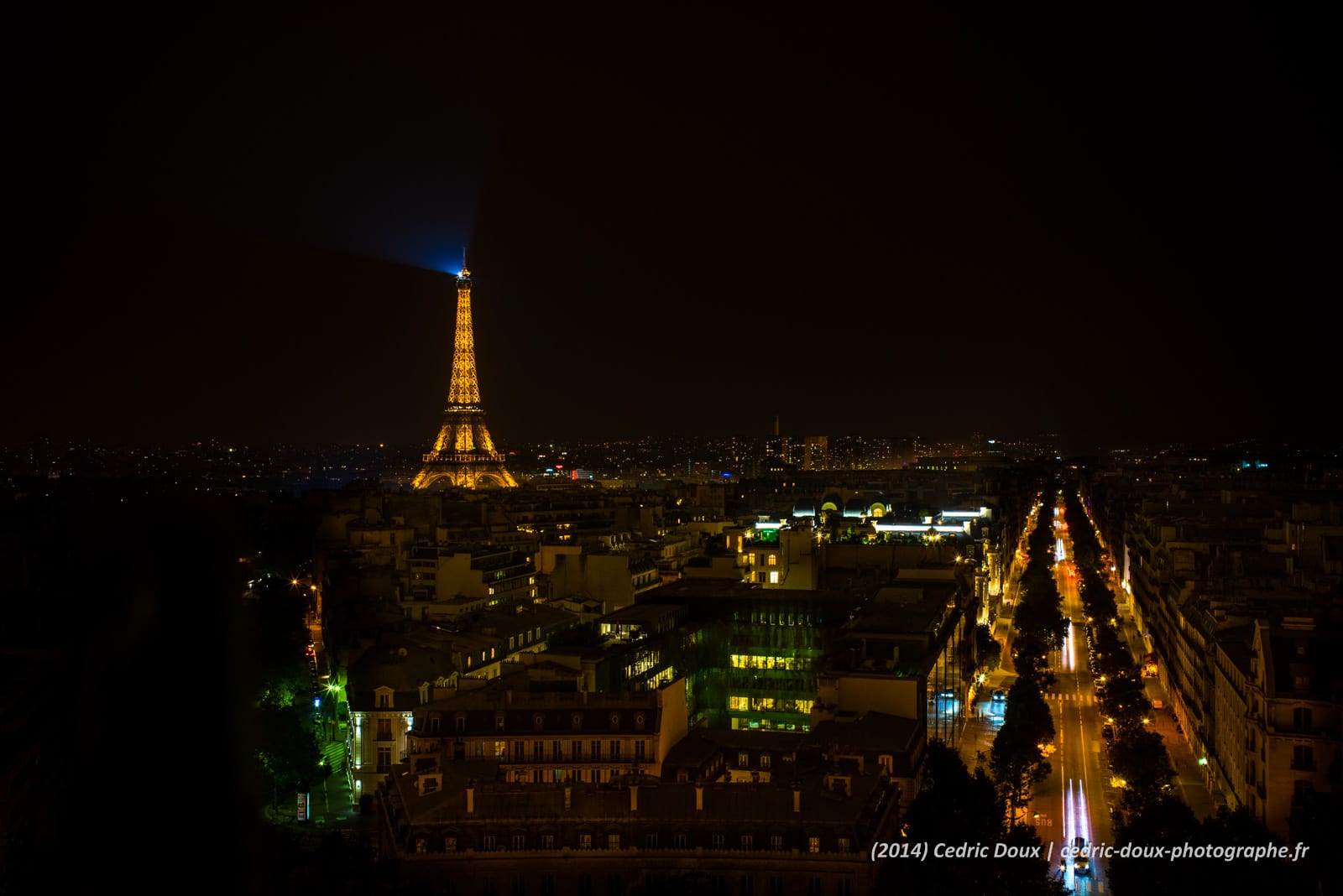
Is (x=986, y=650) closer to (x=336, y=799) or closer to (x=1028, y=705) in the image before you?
(x=1028, y=705)

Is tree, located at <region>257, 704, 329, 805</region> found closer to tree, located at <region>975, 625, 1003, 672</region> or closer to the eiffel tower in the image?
tree, located at <region>975, 625, 1003, 672</region>

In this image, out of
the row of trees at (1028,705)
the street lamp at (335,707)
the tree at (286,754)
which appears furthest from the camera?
the street lamp at (335,707)

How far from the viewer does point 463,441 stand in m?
124

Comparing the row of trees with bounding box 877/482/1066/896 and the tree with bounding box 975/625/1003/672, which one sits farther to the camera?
the tree with bounding box 975/625/1003/672

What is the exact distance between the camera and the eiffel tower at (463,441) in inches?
4838

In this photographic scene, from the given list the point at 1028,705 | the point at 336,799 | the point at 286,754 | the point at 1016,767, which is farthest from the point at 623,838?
the point at 1028,705

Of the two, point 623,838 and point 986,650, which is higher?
point 623,838

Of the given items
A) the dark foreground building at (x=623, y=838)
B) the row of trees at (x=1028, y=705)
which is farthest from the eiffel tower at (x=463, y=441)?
the dark foreground building at (x=623, y=838)

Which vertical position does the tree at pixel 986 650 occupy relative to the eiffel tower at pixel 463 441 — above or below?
below

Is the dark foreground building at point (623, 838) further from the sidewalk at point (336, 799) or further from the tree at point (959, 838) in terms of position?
the sidewalk at point (336, 799)

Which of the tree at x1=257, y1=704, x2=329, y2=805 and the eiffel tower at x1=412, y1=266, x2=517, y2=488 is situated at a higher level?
the eiffel tower at x1=412, y1=266, x2=517, y2=488

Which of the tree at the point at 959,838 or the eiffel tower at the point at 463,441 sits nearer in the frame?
the tree at the point at 959,838

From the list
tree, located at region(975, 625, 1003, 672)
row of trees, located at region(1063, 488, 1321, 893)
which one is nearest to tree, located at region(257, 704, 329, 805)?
row of trees, located at region(1063, 488, 1321, 893)

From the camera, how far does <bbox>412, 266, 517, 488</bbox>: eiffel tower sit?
123m
